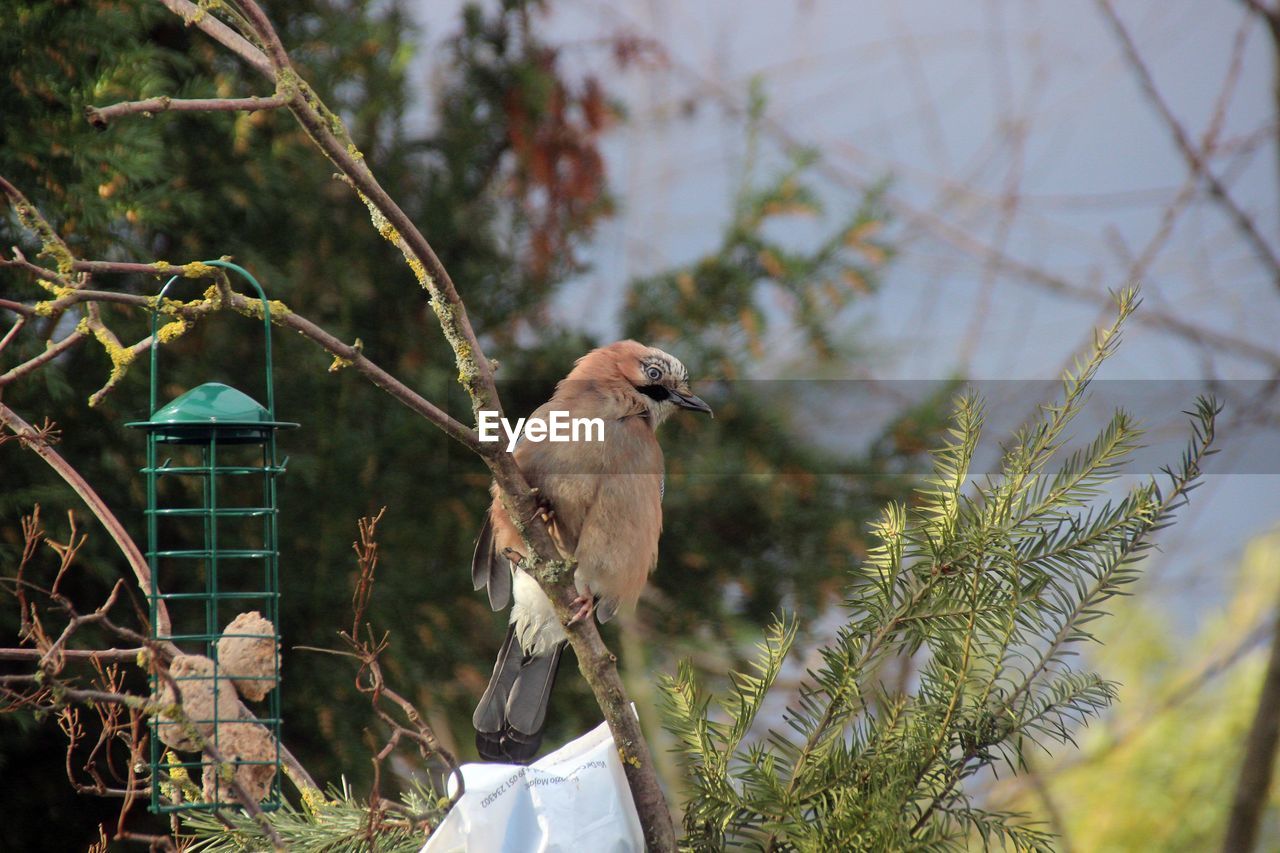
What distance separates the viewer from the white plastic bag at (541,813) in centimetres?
167

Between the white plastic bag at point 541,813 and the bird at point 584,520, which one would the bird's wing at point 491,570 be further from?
the white plastic bag at point 541,813

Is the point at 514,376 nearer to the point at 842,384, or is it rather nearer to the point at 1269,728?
the point at 842,384

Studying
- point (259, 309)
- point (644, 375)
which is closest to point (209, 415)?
point (259, 309)

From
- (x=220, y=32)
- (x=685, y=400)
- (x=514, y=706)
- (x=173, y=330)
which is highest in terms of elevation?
(x=220, y=32)

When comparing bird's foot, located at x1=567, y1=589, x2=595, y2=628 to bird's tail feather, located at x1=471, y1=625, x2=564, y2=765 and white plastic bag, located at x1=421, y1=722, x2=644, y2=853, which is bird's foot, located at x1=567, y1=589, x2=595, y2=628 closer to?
white plastic bag, located at x1=421, y1=722, x2=644, y2=853

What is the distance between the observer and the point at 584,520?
287 cm

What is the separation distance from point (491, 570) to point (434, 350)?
120 centimetres

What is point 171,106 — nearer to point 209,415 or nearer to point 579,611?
point 209,415

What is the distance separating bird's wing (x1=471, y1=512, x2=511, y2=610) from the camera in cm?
282

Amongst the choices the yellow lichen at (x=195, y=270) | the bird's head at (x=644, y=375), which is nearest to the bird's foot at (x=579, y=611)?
the yellow lichen at (x=195, y=270)

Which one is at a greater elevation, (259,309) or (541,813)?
(259,309)

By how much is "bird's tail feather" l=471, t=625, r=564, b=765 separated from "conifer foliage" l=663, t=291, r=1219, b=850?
1005 millimetres

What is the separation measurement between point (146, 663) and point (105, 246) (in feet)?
5.31

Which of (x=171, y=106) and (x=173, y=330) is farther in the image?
(x=173, y=330)
